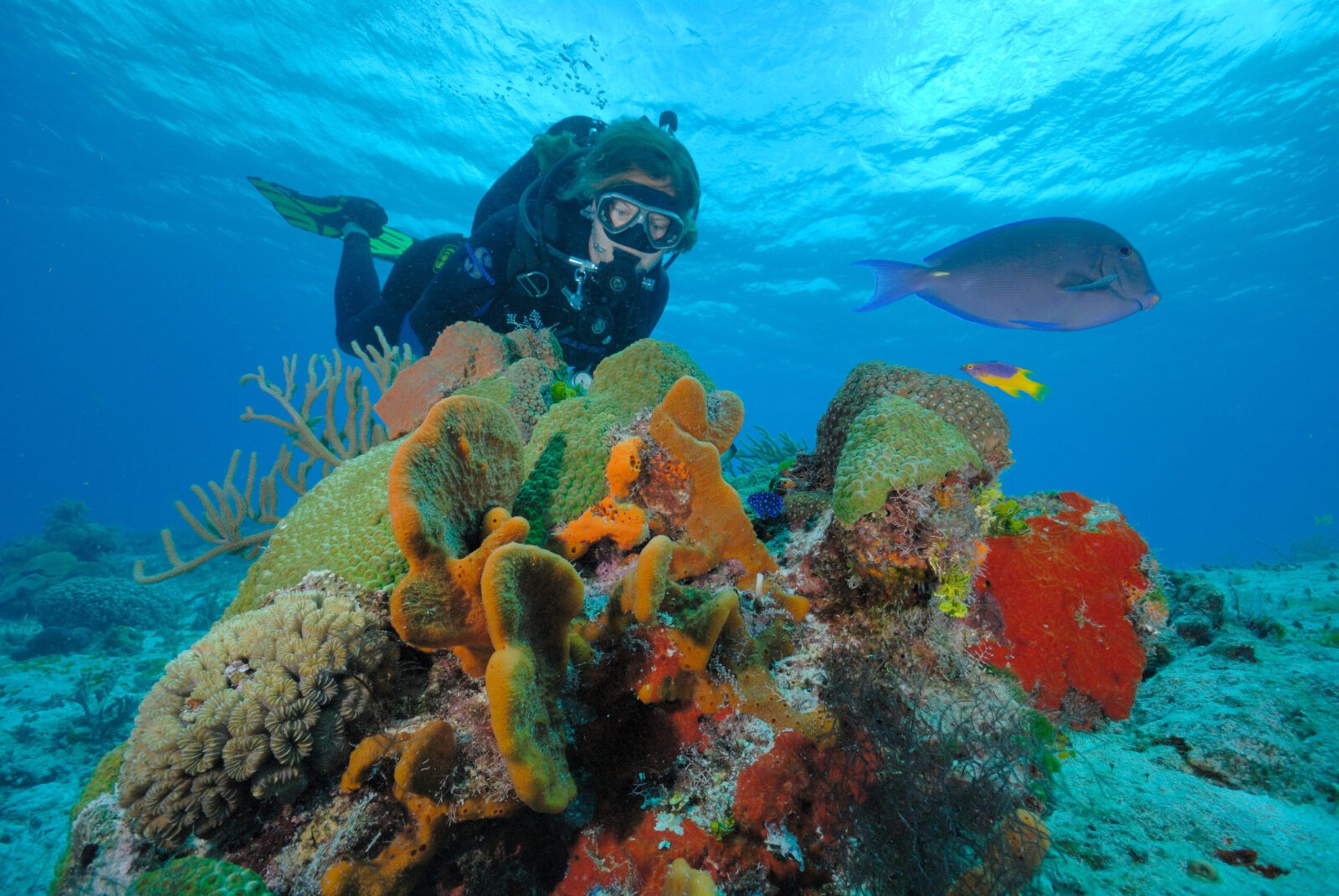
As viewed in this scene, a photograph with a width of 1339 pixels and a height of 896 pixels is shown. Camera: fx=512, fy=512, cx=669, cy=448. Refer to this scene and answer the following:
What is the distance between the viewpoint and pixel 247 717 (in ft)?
5.46

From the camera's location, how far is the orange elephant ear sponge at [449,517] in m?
1.64

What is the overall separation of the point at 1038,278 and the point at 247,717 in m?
3.83

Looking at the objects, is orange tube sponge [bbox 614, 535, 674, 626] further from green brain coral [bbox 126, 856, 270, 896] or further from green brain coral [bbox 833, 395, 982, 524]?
green brain coral [bbox 126, 856, 270, 896]

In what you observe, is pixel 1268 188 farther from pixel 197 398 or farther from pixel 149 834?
pixel 197 398

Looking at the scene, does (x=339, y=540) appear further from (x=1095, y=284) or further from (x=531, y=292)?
(x=531, y=292)

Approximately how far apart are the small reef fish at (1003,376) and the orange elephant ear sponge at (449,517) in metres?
2.88

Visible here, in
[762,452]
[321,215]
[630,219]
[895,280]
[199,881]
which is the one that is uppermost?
[321,215]

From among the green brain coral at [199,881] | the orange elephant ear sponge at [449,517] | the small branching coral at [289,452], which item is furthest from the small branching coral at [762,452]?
the green brain coral at [199,881]

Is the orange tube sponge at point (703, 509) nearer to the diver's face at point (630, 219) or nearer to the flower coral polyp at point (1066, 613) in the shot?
the flower coral polyp at point (1066, 613)

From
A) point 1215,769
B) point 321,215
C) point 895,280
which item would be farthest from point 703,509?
point 321,215

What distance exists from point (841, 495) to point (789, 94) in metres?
22.8

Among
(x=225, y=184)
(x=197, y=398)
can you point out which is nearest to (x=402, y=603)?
(x=225, y=184)

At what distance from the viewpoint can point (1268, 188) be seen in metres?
23.6

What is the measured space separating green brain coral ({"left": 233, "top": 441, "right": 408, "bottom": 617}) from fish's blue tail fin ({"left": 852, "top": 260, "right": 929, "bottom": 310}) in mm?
2616
